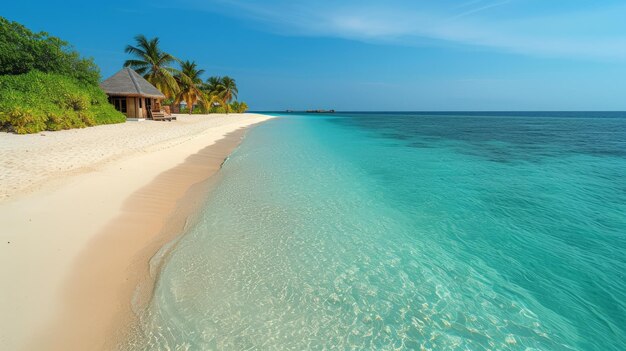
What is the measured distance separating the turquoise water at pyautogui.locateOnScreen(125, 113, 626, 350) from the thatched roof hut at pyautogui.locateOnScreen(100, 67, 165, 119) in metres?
19.9

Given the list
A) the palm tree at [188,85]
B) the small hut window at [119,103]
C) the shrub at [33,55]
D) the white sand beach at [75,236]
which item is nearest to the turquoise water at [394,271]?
the white sand beach at [75,236]

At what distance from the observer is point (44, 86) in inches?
641

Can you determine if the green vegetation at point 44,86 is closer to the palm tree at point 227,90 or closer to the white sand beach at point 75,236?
the white sand beach at point 75,236

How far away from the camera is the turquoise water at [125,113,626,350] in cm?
317

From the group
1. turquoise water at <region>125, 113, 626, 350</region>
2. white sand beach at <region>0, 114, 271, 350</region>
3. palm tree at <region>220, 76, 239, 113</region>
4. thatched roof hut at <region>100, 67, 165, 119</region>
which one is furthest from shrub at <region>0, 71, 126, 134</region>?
palm tree at <region>220, 76, 239, 113</region>

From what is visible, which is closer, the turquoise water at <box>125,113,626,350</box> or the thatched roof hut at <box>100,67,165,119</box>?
the turquoise water at <box>125,113,626,350</box>

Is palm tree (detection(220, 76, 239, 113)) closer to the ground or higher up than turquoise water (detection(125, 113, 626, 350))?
higher up

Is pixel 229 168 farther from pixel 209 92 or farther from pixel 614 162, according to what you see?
pixel 209 92

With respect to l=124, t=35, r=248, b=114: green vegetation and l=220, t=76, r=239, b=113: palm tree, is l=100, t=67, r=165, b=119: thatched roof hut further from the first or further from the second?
l=220, t=76, r=239, b=113: palm tree

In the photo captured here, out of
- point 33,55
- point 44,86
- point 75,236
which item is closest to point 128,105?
point 33,55

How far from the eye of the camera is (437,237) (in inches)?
219

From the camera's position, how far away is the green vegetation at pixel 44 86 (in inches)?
543

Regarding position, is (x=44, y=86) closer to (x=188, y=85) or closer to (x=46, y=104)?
(x=46, y=104)

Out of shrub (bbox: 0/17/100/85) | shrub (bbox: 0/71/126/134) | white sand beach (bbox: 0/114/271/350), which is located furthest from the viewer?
shrub (bbox: 0/17/100/85)
